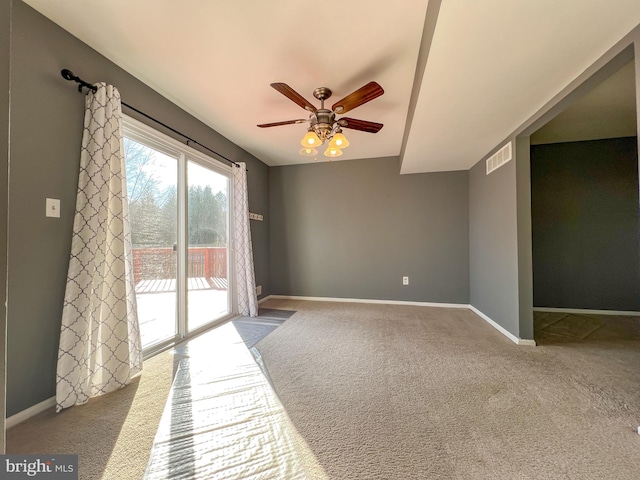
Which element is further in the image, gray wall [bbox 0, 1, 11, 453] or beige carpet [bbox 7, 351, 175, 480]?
beige carpet [bbox 7, 351, 175, 480]

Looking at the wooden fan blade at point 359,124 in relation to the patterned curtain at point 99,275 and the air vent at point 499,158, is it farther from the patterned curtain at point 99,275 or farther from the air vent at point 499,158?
the patterned curtain at point 99,275

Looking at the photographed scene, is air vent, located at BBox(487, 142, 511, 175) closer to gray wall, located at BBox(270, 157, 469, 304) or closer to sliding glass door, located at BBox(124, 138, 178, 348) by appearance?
gray wall, located at BBox(270, 157, 469, 304)

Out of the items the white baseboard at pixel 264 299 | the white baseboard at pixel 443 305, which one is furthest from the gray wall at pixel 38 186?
the white baseboard at pixel 443 305

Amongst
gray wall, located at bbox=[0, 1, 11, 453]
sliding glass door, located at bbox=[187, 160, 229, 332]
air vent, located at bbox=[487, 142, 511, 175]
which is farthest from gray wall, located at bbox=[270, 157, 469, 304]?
gray wall, located at bbox=[0, 1, 11, 453]

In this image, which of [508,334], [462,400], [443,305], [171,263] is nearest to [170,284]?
[171,263]

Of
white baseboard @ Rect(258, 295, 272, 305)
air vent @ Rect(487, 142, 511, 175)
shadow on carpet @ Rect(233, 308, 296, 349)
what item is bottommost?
shadow on carpet @ Rect(233, 308, 296, 349)

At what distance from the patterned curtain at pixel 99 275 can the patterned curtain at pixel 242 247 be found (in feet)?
5.22

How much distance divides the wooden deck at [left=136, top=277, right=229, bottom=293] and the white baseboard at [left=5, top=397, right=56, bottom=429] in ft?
2.77

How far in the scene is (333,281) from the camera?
4285mm

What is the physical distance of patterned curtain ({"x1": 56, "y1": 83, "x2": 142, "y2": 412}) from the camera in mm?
1548

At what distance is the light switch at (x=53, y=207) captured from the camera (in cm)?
151

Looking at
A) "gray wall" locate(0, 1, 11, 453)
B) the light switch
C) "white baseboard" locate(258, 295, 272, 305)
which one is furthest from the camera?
"white baseboard" locate(258, 295, 272, 305)

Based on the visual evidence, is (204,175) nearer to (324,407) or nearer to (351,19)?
(351,19)

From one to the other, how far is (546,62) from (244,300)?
3.67m
